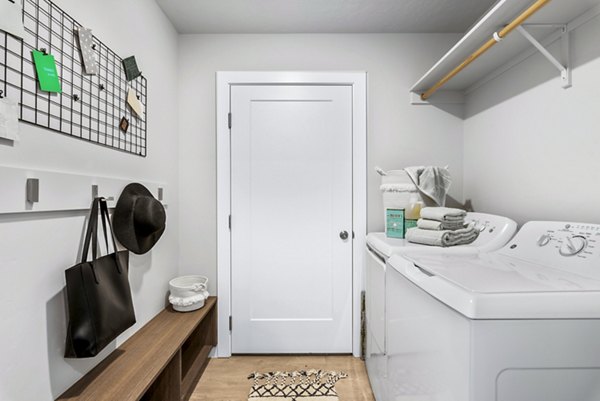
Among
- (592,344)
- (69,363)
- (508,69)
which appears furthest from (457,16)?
(69,363)

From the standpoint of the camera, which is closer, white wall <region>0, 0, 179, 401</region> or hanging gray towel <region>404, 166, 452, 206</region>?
white wall <region>0, 0, 179, 401</region>

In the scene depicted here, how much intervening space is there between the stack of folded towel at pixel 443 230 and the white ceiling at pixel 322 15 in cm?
124

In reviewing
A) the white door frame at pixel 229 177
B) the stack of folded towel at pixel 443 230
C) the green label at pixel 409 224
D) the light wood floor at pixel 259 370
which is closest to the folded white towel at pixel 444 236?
the stack of folded towel at pixel 443 230

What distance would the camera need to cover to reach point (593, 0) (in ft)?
3.71

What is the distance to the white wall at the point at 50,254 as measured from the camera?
88 cm

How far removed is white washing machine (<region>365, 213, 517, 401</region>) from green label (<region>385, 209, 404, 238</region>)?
0.18 feet

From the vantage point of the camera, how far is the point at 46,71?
38.4 inches

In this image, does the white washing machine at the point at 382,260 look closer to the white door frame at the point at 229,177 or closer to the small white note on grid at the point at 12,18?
the white door frame at the point at 229,177

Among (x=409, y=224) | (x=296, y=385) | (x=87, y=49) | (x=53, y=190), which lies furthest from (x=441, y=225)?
(x=87, y=49)

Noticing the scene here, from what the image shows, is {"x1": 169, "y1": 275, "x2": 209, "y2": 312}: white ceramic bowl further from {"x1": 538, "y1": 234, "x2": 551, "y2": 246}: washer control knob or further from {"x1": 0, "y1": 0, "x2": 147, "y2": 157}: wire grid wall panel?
{"x1": 538, "y1": 234, "x2": 551, "y2": 246}: washer control knob

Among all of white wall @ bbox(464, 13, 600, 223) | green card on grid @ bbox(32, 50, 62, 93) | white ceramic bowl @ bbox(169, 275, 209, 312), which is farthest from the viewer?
white ceramic bowl @ bbox(169, 275, 209, 312)

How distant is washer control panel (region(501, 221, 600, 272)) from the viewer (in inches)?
39.5

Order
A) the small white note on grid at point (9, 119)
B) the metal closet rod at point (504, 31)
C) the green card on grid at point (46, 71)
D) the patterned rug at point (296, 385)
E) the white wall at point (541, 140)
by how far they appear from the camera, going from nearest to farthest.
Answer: the small white note on grid at point (9, 119) < the green card on grid at point (46, 71) < the metal closet rod at point (504, 31) < the white wall at point (541, 140) < the patterned rug at point (296, 385)

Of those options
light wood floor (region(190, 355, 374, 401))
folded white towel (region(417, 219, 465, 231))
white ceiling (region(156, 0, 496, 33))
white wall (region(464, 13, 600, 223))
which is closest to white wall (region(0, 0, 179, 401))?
white ceiling (region(156, 0, 496, 33))
